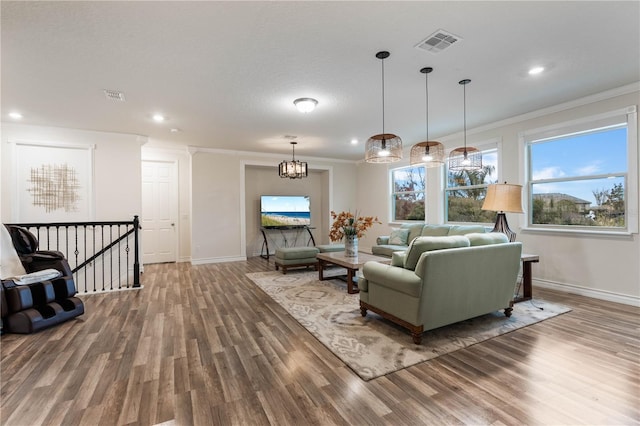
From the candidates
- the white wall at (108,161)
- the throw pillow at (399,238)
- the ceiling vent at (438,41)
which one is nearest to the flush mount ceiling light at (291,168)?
the throw pillow at (399,238)

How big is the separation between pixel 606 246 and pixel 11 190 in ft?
28.4

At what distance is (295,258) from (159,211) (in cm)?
359

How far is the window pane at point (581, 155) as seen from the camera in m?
→ 3.84

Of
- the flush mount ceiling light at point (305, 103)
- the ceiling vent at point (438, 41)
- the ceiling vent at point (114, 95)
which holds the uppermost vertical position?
the ceiling vent at point (438, 41)

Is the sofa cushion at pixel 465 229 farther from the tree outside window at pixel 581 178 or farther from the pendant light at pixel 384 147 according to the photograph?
the pendant light at pixel 384 147

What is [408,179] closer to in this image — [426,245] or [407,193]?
[407,193]

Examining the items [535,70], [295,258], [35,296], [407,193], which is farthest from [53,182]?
[535,70]

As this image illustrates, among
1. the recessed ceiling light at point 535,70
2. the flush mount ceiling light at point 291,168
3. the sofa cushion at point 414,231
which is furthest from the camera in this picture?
the flush mount ceiling light at point 291,168

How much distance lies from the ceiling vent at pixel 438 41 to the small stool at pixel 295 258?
3.85 meters

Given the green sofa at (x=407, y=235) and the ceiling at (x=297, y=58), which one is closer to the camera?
the ceiling at (x=297, y=58)

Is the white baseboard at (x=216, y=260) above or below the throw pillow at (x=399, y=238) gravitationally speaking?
below

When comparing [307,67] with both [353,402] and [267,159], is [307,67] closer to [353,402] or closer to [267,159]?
[353,402]

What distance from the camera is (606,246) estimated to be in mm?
3885

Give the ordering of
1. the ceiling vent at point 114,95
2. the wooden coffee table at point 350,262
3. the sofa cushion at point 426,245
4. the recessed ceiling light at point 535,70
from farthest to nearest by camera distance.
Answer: the wooden coffee table at point 350,262
the ceiling vent at point 114,95
the recessed ceiling light at point 535,70
the sofa cushion at point 426,245
